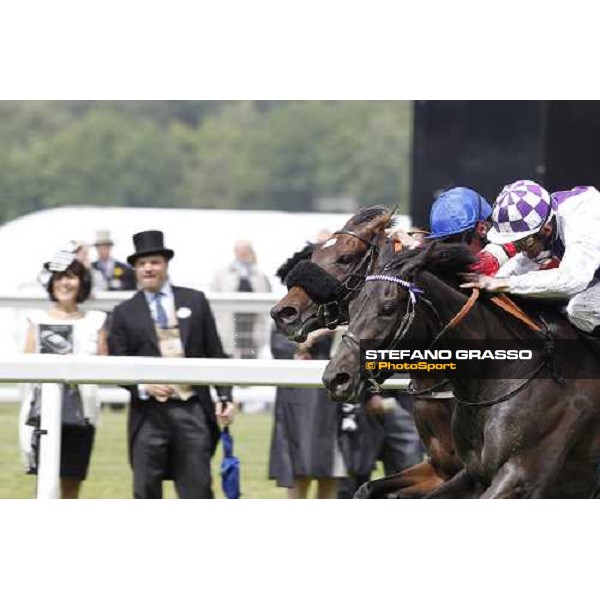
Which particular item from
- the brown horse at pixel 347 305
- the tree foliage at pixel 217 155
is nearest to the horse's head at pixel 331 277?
the brown horse at pixel 347 305

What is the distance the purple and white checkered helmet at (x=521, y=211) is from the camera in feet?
23.0

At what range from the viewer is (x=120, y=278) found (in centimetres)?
1486

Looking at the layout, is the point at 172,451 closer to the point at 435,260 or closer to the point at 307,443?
the point at 307,443

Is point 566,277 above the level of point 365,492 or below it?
above

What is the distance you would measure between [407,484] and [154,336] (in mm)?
1718

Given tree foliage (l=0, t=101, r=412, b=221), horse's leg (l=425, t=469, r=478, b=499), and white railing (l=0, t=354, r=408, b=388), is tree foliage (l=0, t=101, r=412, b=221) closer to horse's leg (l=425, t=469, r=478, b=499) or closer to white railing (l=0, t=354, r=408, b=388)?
white railing (l=0, t=354, r=408, b=388)

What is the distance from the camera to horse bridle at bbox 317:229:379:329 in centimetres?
764

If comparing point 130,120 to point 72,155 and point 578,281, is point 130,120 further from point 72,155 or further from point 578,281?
point 578,281

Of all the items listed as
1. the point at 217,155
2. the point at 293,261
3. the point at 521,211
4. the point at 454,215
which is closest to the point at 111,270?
the point at 293,261

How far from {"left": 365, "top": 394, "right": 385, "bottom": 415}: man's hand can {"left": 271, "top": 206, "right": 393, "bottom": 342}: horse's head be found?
2.01m

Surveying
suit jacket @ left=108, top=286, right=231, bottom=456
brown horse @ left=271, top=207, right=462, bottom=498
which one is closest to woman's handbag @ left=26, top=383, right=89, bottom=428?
suit jacket @ left=108, top=286, right=231, bottom=456

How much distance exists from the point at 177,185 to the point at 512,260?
193 feet

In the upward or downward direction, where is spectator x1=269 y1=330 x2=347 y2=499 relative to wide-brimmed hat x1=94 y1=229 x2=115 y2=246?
downward

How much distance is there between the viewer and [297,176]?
6750cm
